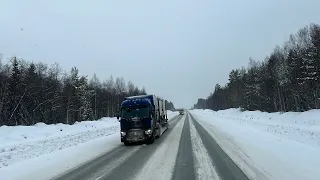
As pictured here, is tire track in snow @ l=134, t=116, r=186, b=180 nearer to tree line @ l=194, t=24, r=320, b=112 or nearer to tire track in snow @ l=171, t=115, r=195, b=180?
tire track in snow @ l=171, t=115, r=195, b=180

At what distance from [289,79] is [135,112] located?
55.3m

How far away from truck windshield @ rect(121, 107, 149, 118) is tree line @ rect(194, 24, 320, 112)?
127 feet

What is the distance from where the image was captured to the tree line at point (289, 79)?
56.1 m

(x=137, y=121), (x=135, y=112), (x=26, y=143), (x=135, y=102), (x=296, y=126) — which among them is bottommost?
(x=26, y=143)

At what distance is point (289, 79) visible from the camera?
230ft

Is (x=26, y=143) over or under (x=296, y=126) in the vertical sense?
under

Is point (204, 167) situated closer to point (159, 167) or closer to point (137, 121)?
point (159, 167)

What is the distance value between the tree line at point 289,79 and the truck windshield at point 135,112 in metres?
A: 38.7

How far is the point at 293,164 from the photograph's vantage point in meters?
11.3

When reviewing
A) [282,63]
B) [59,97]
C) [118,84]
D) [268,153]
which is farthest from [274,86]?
[118,84]

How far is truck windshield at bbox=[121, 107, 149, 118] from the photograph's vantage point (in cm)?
2205

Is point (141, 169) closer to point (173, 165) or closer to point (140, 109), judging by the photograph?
point (173, 165)

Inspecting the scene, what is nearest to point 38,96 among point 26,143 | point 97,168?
point 26,143

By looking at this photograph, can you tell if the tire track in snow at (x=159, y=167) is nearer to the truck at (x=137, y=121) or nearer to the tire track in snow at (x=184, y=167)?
the tire track in snow at (x=184, y=167)
